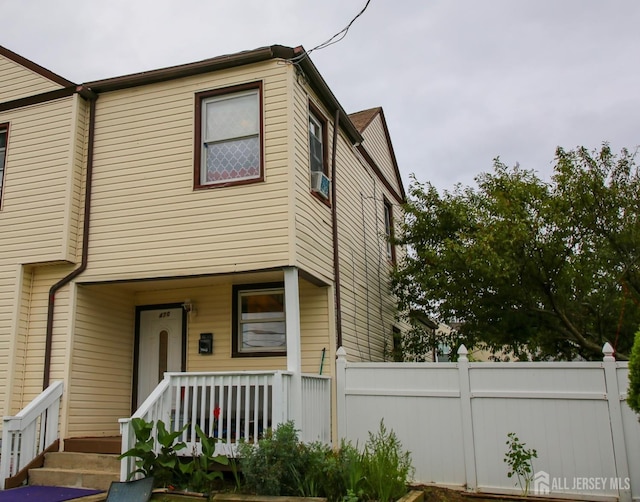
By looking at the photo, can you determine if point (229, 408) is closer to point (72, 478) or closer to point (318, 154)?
point (72, 478)

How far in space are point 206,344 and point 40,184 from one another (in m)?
3.67

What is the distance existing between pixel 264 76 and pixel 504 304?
219 inches

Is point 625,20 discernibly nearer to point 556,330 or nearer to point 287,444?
point 556,330

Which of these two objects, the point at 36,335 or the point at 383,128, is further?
the point at 383,128

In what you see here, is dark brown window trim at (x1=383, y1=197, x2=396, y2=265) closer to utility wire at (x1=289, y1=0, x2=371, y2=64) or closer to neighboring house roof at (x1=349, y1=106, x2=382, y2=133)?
neighboring house roof at (x1=349, y1=106, x2=382, y2=133)

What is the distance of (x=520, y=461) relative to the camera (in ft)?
23.3

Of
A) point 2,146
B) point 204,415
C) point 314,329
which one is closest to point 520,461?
point 314,329

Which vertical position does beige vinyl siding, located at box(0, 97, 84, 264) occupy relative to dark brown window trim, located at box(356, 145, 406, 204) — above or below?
below

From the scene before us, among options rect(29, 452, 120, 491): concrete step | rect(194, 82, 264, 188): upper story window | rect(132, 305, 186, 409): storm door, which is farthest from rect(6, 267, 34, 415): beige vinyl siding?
rect(194, 82, 264, 188): upper story window

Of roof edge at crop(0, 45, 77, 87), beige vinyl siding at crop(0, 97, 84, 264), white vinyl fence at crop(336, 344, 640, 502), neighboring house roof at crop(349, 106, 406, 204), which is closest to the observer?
white vinyl fence at crop(336, 344, 640, 502)

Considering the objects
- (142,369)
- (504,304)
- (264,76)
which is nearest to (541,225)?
(504,304)

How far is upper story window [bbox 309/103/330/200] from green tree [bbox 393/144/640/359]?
2.25 m

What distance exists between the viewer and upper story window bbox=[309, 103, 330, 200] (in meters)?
9.16

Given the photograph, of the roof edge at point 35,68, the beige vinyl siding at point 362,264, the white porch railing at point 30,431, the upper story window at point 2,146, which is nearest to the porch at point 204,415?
the white porch railing at point 30,431
